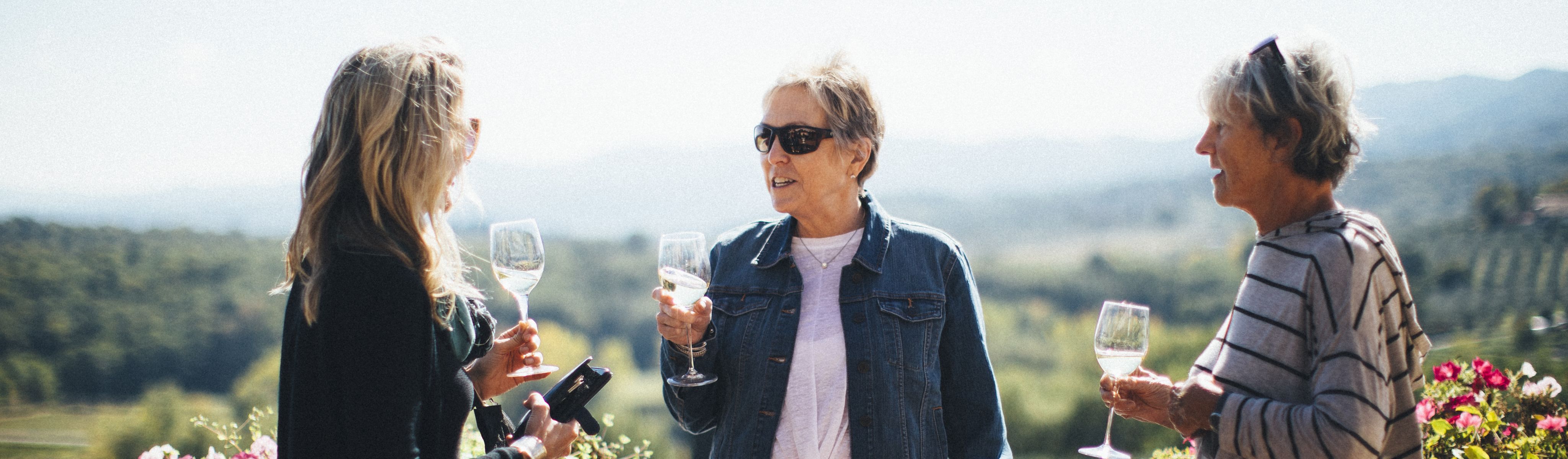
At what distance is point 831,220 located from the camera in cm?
286

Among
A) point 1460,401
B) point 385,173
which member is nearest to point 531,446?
point 385,173

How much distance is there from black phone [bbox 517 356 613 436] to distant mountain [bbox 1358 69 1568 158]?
7520mm

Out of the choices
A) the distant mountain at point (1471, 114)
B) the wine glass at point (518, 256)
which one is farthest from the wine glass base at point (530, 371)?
the distant mountain at point (1471, 114)

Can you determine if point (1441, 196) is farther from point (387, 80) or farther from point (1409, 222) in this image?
point (387, 80)

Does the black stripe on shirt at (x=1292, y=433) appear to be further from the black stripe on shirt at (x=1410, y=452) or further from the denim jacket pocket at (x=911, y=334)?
the denim jacket pocket at (x=911, y=334)

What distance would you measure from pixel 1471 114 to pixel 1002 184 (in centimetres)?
491

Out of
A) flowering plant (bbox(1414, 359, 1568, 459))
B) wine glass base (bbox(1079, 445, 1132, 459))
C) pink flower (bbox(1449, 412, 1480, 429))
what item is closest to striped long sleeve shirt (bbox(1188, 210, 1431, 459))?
wine glass base (bbox(1079, 445, 1132, 459))

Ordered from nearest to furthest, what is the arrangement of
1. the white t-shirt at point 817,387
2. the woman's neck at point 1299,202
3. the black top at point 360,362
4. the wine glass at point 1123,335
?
the black top at point 360,362, the woman's neck at point 1299,202, the wine glass at point 1123,335, the white t-shirt at point 817,387

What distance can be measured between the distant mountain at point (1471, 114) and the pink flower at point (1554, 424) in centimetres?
438

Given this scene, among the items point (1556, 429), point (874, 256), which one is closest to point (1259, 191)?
point (874, 256)

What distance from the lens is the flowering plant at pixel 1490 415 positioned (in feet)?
12.1

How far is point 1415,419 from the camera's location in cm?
195

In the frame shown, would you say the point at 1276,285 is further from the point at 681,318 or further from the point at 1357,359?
the point at 681,318

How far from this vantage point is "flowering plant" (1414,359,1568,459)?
3680 mm
